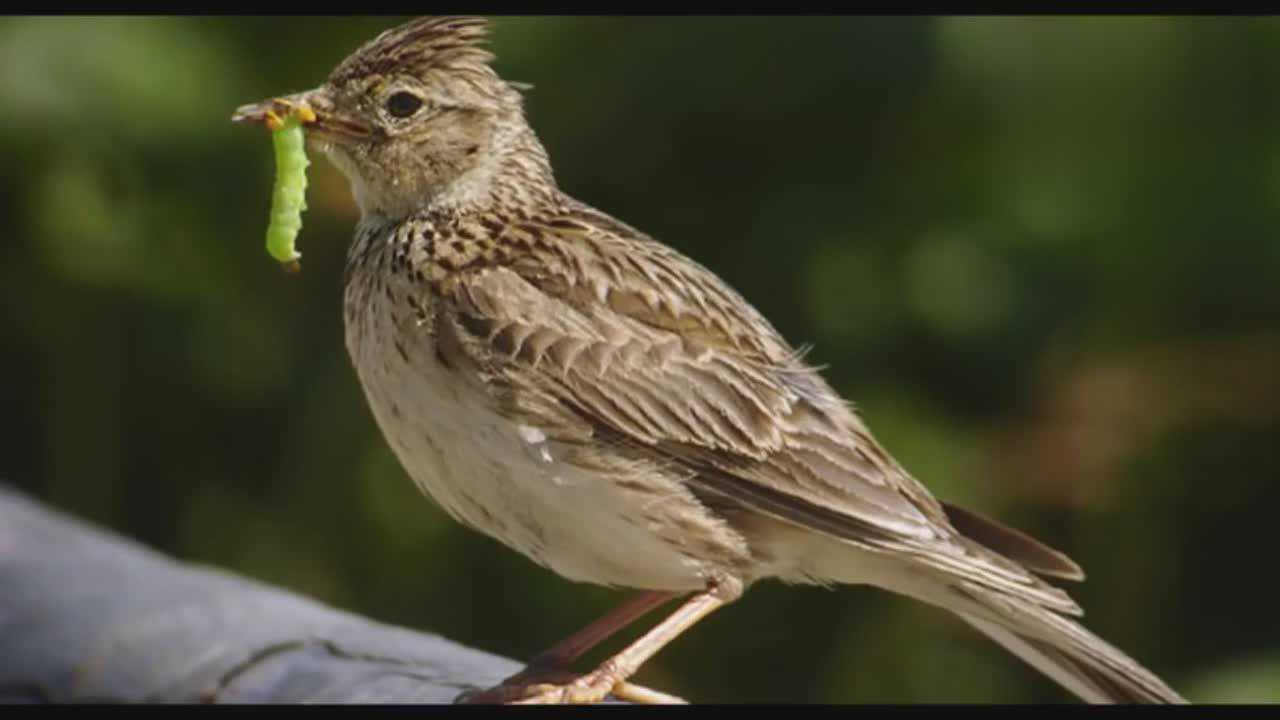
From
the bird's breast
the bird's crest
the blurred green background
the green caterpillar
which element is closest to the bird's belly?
the bird's breast

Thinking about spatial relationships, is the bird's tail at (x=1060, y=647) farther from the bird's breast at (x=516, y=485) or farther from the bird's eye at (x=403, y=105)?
the bird's eye at (x=403, y=105)

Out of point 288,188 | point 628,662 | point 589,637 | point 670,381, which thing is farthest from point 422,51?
point 628,662

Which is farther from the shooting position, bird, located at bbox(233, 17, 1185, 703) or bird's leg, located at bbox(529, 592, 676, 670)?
bird's leg, located at bbox(529, 592, 676, 670)

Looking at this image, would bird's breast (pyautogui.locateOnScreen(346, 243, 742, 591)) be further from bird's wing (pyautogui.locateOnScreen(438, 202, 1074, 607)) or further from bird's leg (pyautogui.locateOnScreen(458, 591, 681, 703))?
bird's leg (pyautogui.locateOnScreen(458, 591, 681, 703))

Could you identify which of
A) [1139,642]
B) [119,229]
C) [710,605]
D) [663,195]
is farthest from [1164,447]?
[119,229]

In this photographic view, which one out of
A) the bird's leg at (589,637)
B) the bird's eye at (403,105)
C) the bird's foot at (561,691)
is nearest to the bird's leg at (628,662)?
the bird's foot at (561,691)

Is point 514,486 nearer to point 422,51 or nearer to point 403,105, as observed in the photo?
point 403,105

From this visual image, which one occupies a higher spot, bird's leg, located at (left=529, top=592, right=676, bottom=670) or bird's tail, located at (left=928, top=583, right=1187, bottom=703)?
bird's tail, located at (left=928, top=583, right=1187, bottom=703)

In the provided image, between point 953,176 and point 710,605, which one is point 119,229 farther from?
point 710,605
